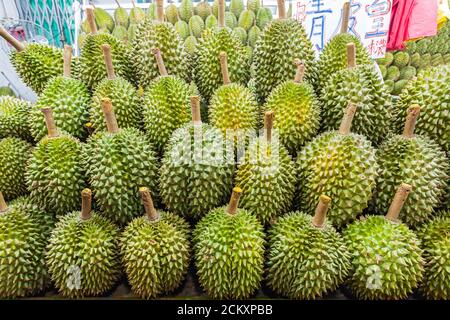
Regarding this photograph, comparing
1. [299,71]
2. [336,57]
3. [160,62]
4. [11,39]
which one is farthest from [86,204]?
[336,57]

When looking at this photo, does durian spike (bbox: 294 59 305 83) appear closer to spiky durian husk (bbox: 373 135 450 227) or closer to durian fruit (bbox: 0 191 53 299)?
spiky durian husk (bbox: 373 135 450 227)

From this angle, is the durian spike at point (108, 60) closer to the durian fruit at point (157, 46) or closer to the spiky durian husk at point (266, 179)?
the durian fruit at point (157, 46)

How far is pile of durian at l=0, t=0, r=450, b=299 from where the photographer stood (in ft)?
4.33

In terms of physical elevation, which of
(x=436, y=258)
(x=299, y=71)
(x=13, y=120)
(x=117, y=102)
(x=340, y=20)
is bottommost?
(x=436, y=258)

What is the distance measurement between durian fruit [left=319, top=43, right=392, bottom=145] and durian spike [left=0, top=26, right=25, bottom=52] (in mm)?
1427

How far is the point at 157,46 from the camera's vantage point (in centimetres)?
165

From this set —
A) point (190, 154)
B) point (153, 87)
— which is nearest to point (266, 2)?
point (153, 87)

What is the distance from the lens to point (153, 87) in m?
1.56

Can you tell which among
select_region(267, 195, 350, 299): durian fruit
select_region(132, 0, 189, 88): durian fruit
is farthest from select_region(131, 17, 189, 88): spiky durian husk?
select_region(267, 195, 350, 299): durian fruit

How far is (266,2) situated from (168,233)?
346cm

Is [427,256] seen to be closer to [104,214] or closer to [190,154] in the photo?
[190,154]

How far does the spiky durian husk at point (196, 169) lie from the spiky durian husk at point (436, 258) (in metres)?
0.82

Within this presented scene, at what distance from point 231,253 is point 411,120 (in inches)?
35.4

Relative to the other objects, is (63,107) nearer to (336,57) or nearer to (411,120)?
(336,57)
